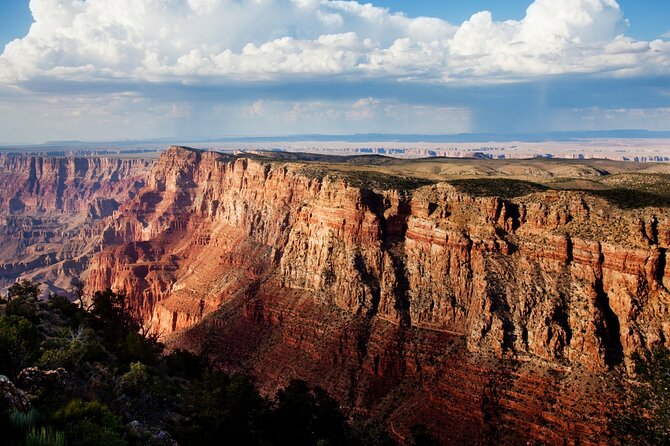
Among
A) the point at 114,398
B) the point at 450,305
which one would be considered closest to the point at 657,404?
the point at 450,305

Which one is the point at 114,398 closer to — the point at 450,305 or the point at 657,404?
the point at 657,404

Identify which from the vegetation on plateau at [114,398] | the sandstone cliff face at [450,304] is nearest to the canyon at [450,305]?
the sandstone cliff face at [450,304]

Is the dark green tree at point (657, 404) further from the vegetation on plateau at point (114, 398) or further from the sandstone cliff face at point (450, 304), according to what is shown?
the vegetation on plateau at point (114, 398)

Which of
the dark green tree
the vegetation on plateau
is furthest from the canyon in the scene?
the dark green tree

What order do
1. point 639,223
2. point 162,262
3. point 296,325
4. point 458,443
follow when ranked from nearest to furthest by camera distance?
point 458,443 < point 639,223 < point 296,325 < point 162,262

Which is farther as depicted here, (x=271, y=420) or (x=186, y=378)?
(x=186, y=378)

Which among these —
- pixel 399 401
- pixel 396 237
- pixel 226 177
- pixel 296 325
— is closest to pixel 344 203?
pixel 396 237

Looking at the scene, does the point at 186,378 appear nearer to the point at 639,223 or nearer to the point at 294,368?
the point at 294,368
